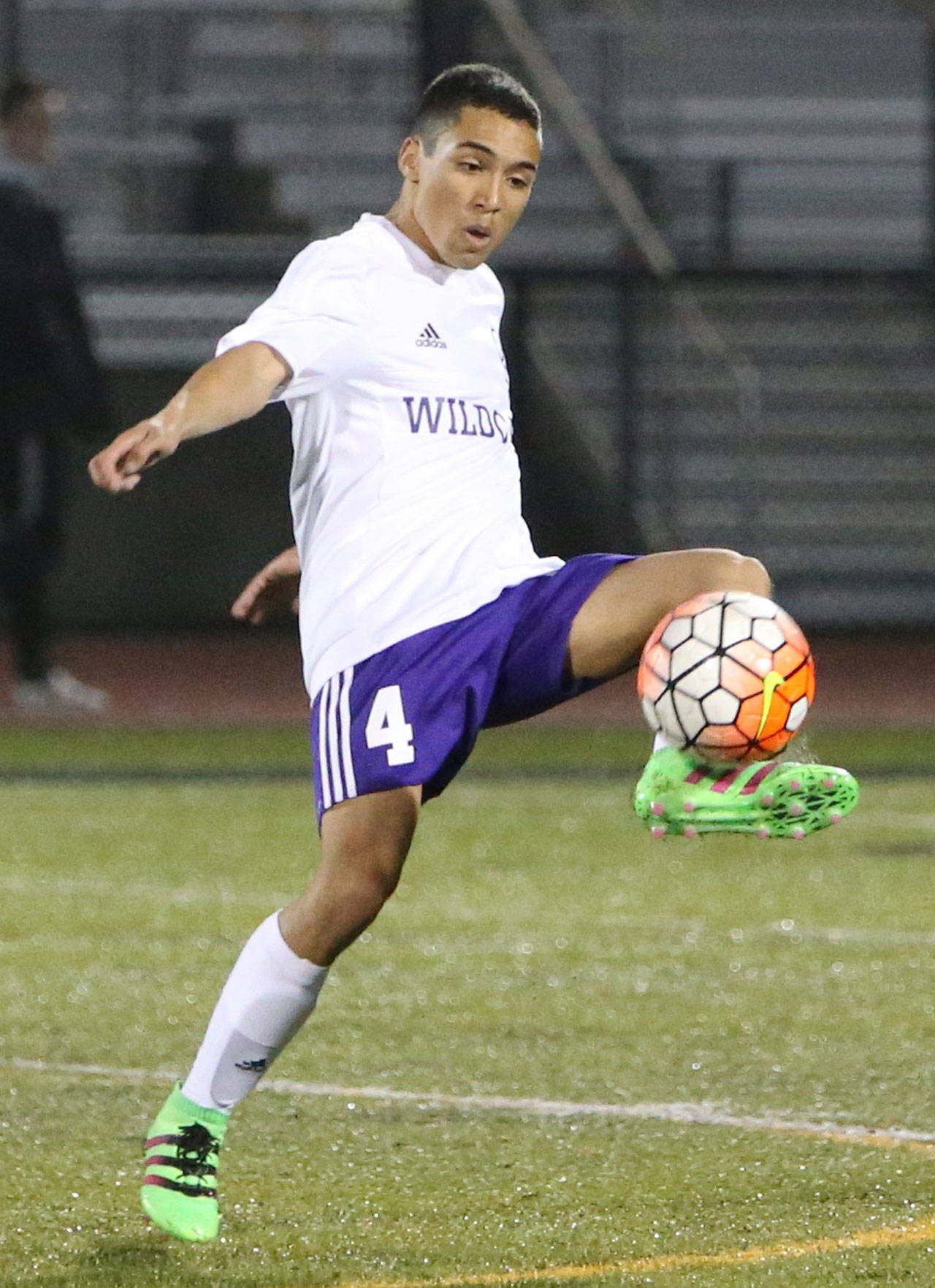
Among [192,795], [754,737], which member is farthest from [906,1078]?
[192,795]

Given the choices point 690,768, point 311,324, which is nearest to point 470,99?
point 311,324

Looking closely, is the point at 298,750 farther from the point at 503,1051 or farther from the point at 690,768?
the point at 690,768

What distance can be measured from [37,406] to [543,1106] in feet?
29.9

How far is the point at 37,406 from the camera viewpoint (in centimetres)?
1395

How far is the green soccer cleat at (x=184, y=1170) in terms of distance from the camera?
436 cm

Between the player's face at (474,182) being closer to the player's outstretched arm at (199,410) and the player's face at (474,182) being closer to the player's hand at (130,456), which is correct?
the player's outstretched arm at (199,410)

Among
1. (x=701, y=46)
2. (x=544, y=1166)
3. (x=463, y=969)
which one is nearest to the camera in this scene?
(x=544, y=1166)

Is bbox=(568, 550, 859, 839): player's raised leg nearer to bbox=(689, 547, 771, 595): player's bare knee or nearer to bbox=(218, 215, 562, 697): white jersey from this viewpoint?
bbox=(689, 547, 771, 595): player's bare knee

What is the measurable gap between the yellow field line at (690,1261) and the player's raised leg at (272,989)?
19.4 inches

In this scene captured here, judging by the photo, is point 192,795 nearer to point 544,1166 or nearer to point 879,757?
point 879,757

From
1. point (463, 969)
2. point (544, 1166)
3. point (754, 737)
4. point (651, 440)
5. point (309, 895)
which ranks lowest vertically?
point (651, 440)

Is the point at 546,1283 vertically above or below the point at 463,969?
above

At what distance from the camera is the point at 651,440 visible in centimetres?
1908

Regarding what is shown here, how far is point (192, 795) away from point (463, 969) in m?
3.92
